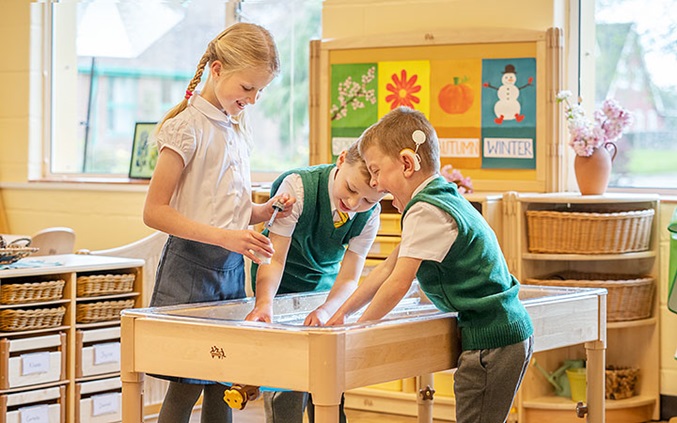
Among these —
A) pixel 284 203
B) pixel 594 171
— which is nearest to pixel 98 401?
pixel 284 203

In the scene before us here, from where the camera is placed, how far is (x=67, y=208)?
5.28m

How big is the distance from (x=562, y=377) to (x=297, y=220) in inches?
80.6

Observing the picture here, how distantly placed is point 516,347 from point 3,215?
4.08 meters

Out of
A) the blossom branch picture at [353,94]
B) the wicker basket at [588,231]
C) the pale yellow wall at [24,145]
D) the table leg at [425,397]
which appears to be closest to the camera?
the table leg at [425,397]

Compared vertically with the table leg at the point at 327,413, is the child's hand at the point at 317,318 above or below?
above

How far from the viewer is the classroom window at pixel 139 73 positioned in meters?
4.94

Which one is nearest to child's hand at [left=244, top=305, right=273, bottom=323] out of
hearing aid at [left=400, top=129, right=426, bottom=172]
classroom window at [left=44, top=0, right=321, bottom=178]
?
hearing aid at [left=400, top=129, right=426, bottom=172]

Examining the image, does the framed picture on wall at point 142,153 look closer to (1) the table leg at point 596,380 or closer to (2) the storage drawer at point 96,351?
(2) the storage drawer at point 96,351

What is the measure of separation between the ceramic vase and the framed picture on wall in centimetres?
222

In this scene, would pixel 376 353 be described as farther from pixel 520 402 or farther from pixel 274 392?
pixel 520 402

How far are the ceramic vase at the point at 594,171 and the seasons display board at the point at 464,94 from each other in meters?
0.16

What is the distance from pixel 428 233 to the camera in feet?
6.49

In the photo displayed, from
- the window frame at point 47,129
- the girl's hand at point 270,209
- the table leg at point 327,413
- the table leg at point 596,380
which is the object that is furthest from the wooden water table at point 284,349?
the window frame at point 47,129

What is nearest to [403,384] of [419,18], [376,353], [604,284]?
[604,284]
